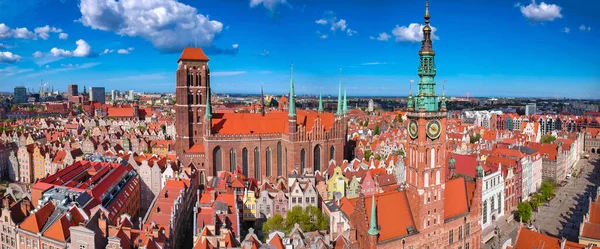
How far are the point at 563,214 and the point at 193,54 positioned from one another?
7106 cm

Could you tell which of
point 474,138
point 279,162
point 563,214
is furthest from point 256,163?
point 474,138

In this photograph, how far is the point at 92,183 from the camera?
5925 centimetres

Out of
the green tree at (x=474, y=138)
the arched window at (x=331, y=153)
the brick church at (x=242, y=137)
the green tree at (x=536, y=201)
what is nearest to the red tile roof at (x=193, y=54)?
the brick church at (x=242, y=137)

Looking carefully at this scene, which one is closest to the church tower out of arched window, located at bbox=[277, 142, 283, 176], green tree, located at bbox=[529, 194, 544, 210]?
arched window, located at bbox=[277, 142, 283, 176]

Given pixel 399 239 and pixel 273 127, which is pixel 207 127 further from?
pixel 399 239

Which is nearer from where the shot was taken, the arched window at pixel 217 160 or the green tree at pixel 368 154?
the arched window at pixel 217 160

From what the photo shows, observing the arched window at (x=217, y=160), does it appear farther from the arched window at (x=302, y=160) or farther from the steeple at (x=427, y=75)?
the steeple at (x=427, y=75)

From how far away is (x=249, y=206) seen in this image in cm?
6012

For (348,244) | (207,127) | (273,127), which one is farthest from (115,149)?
(348,244)

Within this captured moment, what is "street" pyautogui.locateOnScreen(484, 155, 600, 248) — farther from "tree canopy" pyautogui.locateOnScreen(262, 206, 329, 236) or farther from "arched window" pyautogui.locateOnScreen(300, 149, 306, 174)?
"arched window" pyautogui.locateOnScreen(300, 149, 306, 174)

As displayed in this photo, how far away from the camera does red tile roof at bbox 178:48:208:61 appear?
263 ft

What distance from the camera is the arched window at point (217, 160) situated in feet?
258

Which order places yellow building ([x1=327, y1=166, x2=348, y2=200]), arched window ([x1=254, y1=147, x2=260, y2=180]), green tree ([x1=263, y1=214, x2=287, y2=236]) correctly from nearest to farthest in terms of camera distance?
green tree ([x1=263, y1=214, x2=287, y2=236]) < yellow building ([x1=327, y1=166, x2=348, y2=200]) < arched window ([x1=254, y1=147, x2=260, y2=180])

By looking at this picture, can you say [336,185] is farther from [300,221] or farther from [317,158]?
[300,221]
